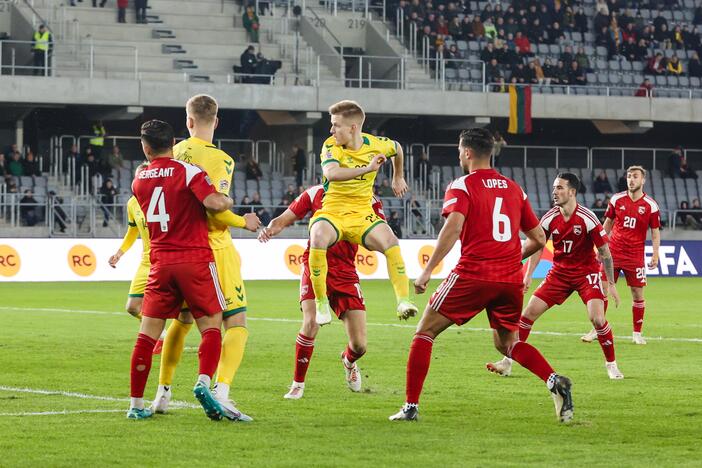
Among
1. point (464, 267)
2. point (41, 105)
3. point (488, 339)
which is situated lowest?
point (488, 339)

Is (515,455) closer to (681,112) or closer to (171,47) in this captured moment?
(171,47)

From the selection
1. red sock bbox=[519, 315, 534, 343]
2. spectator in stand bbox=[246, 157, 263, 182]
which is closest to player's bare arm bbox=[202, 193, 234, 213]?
red sock bbox=[519, 315, 534, 343]

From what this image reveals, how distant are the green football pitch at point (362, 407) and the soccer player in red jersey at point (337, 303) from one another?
0.27m

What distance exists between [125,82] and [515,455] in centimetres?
3194

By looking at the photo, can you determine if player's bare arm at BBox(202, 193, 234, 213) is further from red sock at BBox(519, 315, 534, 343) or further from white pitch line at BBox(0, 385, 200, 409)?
red sock at BBox(519, 315, 534, 343)

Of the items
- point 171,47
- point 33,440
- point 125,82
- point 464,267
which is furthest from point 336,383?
point 171,47

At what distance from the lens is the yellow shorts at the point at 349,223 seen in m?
11.4

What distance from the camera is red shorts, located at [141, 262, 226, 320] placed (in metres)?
9.05

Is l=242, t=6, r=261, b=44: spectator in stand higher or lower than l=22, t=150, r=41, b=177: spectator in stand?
higher

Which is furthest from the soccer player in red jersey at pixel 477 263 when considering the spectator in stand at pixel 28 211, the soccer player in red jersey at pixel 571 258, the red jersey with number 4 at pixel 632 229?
the spectator in stand at pixel 28 211

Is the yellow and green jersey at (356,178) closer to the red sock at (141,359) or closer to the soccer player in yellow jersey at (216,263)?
the soccer player in yellow jersey at (216,263)

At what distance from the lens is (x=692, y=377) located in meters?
12.5

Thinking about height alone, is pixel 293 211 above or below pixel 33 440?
above

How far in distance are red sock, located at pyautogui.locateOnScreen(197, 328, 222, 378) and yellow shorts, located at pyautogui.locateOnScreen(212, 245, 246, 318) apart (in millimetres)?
271
